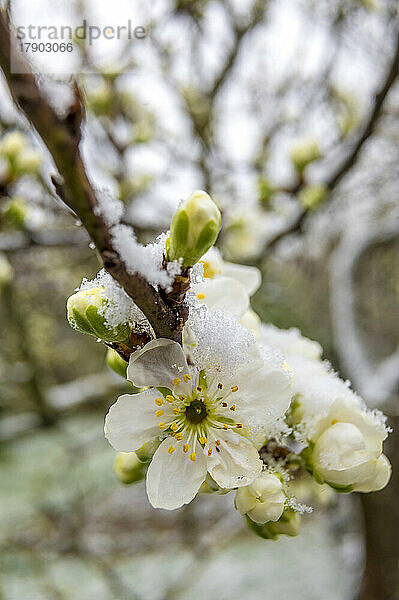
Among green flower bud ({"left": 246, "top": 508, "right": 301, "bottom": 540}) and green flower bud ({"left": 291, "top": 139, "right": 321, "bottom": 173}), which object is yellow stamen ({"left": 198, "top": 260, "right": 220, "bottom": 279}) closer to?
green flower bud ({"left": 246, "top": 508, "right": 301, "bottom": 540})

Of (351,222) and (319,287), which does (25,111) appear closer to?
(351,222)

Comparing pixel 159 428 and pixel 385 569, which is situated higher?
pixel 159 428

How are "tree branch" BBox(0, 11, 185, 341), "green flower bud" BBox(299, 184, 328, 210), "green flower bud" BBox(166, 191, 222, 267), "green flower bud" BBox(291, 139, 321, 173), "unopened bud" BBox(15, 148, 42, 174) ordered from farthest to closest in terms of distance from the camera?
1. "green flower bud" BBox(299, 184, 328, 210)
2. "green flower bud" BBox(291, 139, 321, 173)
3. "unopened bud" BBox(15, 148, 42, 174)
4. "green flower bud" BBox(166, 191, 222, 267)
5. "tree branch" BBox(0, 11, 185, 341)

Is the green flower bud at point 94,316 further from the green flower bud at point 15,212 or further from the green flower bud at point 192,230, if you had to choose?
the green flower bud at point 15,212

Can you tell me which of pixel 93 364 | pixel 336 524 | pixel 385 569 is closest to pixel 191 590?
pixel 336 524

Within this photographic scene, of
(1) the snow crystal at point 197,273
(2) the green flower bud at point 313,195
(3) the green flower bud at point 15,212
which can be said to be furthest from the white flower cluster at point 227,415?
(2) the green flower bud at point 313,195

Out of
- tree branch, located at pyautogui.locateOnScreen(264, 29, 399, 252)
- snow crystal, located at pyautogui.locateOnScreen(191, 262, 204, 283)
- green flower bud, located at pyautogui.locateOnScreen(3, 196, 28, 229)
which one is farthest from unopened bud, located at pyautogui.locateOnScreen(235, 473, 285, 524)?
tree branch, located at pyautogui.locateOnScreen(264, 29, 399, 252)
